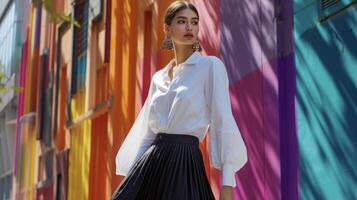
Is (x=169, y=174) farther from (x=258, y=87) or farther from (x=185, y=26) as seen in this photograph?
(x=258, y=87)

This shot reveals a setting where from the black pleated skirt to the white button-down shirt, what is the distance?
8cm

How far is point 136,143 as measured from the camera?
3.67 m

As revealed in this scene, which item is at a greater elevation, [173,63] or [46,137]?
[46,137]

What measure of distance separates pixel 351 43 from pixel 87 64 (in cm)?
746

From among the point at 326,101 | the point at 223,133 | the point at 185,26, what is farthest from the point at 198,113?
the point at 326,101

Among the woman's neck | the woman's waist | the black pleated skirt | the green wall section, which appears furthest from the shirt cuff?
Answer: the green wall section

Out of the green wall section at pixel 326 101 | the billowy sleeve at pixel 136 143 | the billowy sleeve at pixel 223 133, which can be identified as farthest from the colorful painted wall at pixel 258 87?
the billowy sleeve at pixel 136 143

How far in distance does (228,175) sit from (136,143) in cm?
73

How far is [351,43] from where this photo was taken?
424 centimetres

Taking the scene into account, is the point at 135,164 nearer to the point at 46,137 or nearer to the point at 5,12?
the point at 46,137

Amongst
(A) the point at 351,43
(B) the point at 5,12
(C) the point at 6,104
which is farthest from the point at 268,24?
(B) the point at 5,12

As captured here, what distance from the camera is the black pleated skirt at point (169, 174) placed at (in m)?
3.20

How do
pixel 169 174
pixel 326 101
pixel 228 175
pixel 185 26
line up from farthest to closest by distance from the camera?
pixel 326 101 < pixel 185 26 < pixel 169 174 < pixel 228 175

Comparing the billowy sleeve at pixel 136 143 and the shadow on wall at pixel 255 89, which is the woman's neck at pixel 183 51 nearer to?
the billowy sleeve at pixel 136 143
